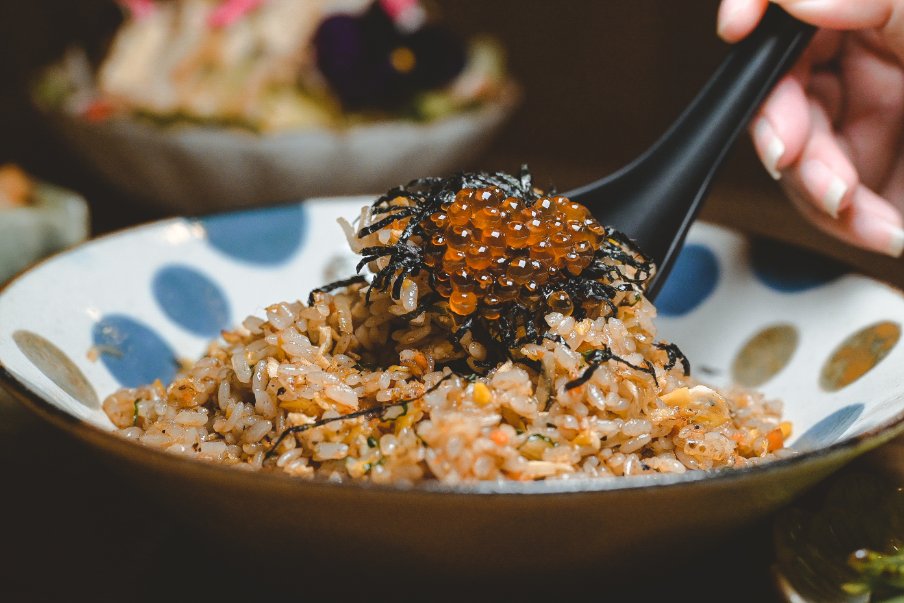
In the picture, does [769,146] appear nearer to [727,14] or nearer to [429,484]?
[727,14]

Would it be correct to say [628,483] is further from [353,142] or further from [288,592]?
[353,142]

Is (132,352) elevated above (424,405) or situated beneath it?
elevated above

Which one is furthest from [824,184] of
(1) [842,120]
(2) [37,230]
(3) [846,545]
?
(2) [37,230]

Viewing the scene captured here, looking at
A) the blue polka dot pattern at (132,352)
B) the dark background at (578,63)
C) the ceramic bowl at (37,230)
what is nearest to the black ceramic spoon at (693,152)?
the blue polka dot pattern at (132,352)

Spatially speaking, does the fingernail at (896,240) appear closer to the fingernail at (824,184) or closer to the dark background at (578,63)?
the fingernail at (824,184)

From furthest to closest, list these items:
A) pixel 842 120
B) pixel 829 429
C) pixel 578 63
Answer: pixel 578 63 → pixel 842 120 → pixel 829 429

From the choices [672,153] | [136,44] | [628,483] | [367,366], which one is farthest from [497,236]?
[136,44]
